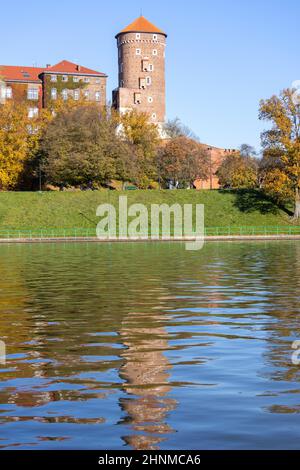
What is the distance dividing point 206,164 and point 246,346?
10693cm

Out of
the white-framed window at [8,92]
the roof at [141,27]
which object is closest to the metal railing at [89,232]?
the white-framed window at [8,92]

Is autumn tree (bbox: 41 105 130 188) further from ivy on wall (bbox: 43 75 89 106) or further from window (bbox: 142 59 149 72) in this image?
window (bbox: 142 59 149 72)

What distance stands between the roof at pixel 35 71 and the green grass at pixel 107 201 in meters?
43.4

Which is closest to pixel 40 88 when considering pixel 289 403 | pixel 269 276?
pixel 269 276

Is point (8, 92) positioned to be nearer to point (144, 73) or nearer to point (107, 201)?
point (144, 73)

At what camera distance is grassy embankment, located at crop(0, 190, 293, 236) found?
261 feet

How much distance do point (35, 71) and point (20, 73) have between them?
341 cm

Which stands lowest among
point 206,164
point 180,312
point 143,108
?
point 180,312

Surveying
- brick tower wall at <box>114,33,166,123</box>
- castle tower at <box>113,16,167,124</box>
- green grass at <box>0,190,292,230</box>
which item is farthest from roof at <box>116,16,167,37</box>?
green grass at <box>0,190,292,230</box>

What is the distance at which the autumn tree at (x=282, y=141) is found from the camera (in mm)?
80062

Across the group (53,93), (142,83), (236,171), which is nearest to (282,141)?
(236,171)

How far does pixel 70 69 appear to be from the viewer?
129125 mm
